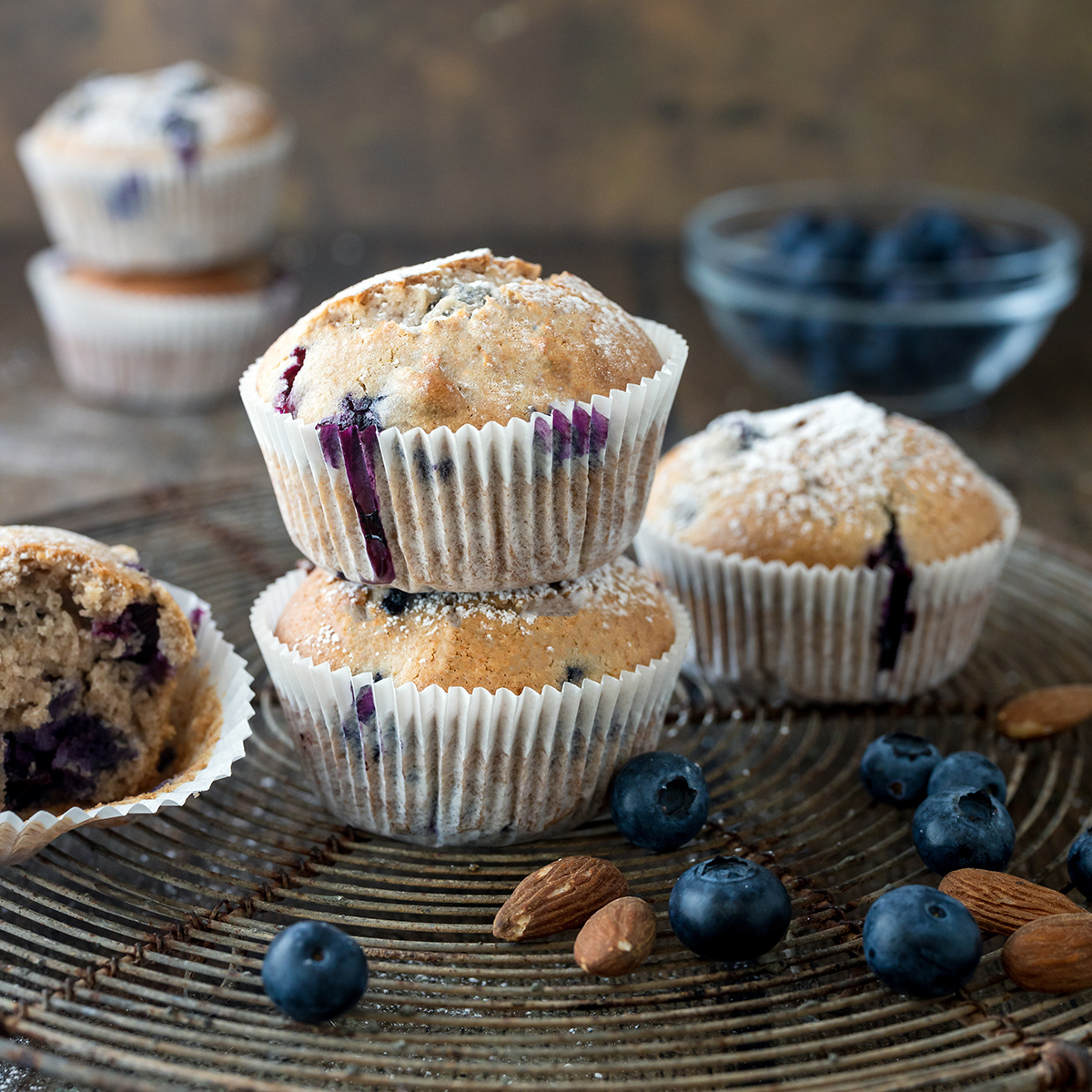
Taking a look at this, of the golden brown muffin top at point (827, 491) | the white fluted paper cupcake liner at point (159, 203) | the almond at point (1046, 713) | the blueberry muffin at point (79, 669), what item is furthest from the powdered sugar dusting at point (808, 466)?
the white fluted paper cupcake liner at point (159, 203)

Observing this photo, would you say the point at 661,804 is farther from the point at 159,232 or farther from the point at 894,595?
the point at 159,232

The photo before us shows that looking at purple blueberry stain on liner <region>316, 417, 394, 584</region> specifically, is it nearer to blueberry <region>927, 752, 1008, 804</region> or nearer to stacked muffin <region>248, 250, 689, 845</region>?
stacked muffin <region>248, 250, 689, 845</region>

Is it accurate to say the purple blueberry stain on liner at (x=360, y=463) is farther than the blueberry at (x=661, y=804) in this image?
No

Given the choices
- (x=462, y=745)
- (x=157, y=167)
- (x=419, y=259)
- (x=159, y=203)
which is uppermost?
(x=157, y=167)

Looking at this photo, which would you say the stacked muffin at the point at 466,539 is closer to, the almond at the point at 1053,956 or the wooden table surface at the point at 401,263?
the almond at the point at 1053,956

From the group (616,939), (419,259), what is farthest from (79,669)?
(419,259)

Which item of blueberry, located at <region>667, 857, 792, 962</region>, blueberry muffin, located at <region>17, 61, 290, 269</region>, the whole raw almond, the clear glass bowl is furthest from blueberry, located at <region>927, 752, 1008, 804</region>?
blueberry muffin, located at <region>17, 61, 290, 269</region>
